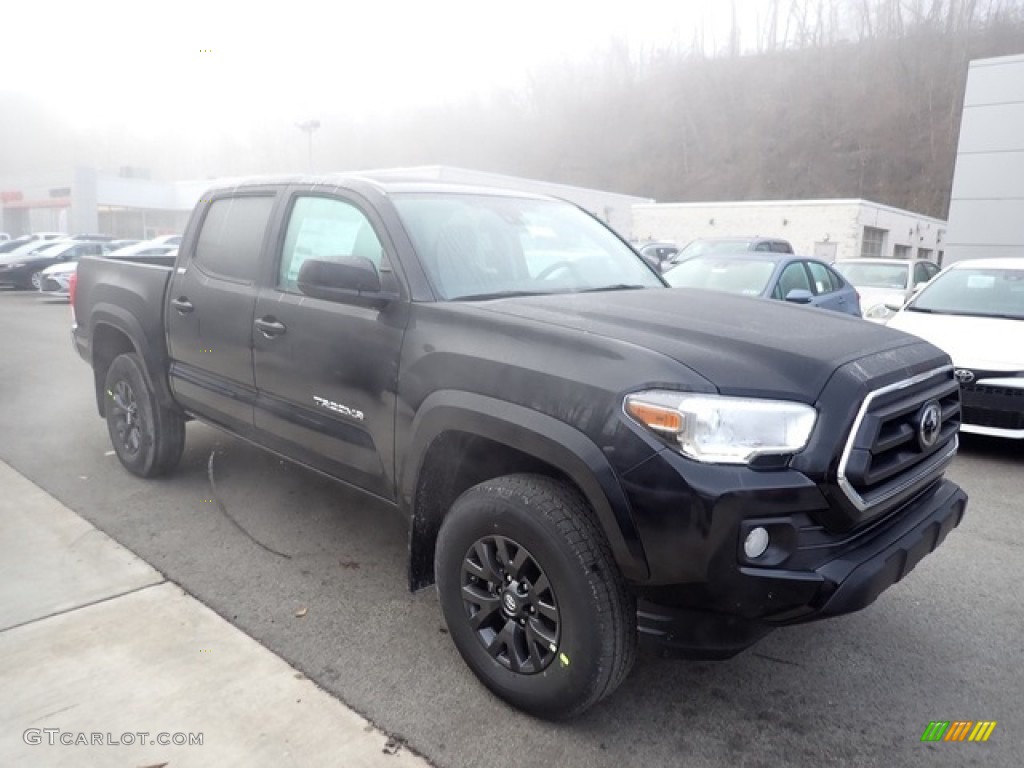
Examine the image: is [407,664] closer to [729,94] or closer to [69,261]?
[69,261]

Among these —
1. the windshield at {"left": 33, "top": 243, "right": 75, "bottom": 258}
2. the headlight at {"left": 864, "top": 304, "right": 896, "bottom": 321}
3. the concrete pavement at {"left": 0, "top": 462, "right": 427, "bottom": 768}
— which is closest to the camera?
the concrete pavement at {"left": 0, "top": 462, "right": 427, "bottom": 768}

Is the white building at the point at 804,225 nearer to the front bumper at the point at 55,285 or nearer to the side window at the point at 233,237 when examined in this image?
the front bumper at the point at 55,285

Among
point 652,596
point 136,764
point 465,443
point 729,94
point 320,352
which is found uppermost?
point 729,94

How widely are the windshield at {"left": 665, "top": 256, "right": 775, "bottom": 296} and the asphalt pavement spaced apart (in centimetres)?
377

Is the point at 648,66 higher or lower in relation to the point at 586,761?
higher

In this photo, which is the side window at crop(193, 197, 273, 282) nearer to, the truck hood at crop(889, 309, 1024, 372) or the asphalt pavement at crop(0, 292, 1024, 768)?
the asphalt pavement at crop(0, 292, 1024, 768)

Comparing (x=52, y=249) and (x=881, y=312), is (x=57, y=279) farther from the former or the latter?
(x=881, y=312)

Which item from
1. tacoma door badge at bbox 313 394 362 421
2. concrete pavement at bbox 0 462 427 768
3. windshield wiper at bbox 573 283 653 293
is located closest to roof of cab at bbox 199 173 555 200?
windshield wiper at bbox 573 283 653 293

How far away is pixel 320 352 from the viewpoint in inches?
134

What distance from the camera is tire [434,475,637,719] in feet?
8.03

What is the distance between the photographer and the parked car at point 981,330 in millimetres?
5750

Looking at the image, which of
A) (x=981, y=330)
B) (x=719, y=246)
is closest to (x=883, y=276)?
(x=719, y=246)

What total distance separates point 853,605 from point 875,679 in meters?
0.93

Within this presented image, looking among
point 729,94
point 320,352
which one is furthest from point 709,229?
point 729,94
